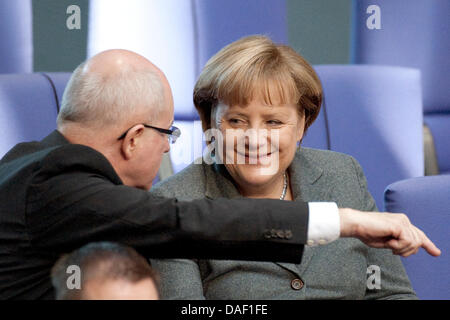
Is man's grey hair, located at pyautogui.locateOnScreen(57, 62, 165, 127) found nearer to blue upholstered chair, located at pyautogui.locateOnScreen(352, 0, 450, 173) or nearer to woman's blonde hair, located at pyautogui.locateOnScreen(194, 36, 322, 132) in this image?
woman's blonde hair, located at pyautogui.locateOnScreen(194, 36, 322, 132)

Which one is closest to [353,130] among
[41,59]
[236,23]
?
[236,23]

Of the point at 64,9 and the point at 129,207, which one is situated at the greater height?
the point at 64,9

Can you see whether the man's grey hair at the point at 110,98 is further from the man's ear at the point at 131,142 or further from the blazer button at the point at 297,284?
the blazer button at the point at 297,284

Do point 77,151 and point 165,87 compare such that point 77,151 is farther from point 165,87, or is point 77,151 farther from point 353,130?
point 353,130

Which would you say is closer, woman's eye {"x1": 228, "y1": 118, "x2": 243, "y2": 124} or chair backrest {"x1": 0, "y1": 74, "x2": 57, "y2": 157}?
woman's eye {"x1": 228, "y1": 118, "x2": 243, "y2": 124}

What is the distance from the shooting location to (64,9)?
277 cm

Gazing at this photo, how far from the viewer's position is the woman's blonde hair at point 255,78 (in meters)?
1.31

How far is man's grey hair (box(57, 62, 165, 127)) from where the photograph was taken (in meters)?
1.14

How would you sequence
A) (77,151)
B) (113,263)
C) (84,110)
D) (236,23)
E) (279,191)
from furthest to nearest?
(236,23)
(279,191)
(84,110)
(77,151)
(113,263)

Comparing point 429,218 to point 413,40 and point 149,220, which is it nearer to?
point 149,220

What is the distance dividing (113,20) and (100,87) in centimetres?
102

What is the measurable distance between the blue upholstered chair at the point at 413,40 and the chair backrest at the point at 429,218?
4.51 feet

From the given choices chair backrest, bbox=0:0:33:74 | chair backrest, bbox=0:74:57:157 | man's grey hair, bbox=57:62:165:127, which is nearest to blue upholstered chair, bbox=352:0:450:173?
chair backrest, bbox=0:0:33:74

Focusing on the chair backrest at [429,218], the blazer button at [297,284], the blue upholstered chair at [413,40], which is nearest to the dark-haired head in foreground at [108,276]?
the blazer button at [297,284]
